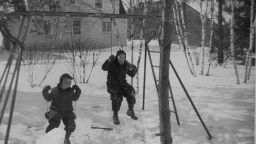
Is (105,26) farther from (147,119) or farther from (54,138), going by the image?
(54,138)

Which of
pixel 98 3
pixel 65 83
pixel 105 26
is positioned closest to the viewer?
pixel 65 83

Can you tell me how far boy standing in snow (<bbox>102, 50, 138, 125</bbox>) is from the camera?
19.9 ft

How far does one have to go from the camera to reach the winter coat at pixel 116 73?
6074 millimetres

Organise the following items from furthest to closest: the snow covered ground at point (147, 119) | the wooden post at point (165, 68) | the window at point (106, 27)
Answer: the window at point (106, 27), the snow covered ground at point (147, 119), the wooden post at point (165, 68)

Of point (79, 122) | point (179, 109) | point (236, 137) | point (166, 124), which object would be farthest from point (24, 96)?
point (236, 137)

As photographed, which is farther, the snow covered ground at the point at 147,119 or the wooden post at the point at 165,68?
the snow covered ground at the point at 147,119

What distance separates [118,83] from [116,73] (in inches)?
7.8

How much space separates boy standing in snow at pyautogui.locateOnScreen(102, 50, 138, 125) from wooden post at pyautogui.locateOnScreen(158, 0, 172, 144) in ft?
5.34

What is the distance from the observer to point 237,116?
20.8ft

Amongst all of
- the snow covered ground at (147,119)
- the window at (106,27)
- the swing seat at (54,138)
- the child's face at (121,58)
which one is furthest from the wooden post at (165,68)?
the window at (106,27)

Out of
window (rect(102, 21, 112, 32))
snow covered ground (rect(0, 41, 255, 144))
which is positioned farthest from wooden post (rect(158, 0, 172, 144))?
window (rect(102, 21, 112, 32))

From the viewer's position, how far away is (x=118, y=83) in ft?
20.0

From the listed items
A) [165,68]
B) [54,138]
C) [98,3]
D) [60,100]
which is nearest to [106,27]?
[98,3]

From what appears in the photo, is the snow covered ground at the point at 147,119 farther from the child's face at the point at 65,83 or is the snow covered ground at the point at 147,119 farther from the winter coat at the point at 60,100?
the child's face at the point at 65,83
